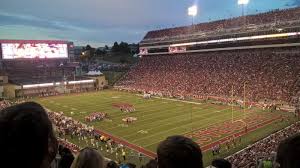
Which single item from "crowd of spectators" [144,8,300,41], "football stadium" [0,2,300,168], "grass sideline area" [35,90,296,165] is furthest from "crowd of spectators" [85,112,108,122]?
"crowd of spectators" [144,8,300,41]

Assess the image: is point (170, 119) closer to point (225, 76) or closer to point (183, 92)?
point (183, 92)

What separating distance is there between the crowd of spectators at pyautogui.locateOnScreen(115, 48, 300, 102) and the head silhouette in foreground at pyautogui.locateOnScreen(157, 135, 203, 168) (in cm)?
3942

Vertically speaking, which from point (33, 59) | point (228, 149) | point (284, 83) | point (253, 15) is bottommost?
point (228, 149)

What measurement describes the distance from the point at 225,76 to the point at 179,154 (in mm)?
51538

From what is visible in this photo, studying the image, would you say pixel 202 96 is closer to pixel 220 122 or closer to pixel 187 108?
pixel 187 108

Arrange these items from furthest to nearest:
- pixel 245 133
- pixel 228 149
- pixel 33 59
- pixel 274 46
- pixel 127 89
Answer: pixel 33 59 < pixel 127 89 < pixel 274 46 < pixel 245 133 < pixel 228 149

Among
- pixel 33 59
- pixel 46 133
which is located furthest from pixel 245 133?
pixel 33 59

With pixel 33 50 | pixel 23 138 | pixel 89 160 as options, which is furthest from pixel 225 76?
pixel 23 138

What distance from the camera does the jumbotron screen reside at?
210ft

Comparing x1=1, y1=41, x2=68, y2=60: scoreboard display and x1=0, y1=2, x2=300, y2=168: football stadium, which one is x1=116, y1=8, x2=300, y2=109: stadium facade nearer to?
x1=0, y1=2, x2=300, y2=168: football stadium

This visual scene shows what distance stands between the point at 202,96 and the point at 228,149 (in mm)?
24503

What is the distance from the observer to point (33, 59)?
2655 inches

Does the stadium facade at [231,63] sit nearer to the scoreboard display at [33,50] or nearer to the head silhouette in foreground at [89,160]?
the scoreboard display at [33,50]

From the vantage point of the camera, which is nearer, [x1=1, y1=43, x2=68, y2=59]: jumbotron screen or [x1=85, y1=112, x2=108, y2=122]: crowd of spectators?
Result: [x1=85, y1=112, x2=108, y2=122]: crowd of spectators
